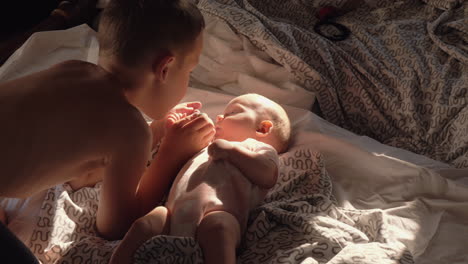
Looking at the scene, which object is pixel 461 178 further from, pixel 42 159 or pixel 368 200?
pixel 42 159

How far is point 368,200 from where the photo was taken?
139 centimetres

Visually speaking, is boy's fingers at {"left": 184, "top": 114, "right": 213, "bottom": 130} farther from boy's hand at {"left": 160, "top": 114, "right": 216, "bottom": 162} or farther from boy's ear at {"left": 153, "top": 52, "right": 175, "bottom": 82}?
boy's ear at {"left": 153, "top": 52, "right": 175, "bottom": 82}

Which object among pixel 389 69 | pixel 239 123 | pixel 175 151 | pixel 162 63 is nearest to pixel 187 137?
pixel 175 151

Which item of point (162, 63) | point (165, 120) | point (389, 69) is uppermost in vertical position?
point (162, 63)

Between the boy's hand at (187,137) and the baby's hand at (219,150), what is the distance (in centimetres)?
9

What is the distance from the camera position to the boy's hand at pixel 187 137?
4.54 ft

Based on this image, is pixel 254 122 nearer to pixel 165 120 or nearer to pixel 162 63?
pixel 165 120

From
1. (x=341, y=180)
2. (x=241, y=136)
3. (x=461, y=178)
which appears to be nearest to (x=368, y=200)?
(x=341, y=180)

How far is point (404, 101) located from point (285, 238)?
2.42ft

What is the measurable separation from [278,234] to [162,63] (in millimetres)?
484

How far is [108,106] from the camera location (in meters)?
1.14

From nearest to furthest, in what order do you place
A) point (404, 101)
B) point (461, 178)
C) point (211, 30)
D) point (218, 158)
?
point (218, 158) → point (461, 178) → point (404, 101) → point (211, 30)

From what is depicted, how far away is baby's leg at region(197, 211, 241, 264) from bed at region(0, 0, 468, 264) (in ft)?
0.10

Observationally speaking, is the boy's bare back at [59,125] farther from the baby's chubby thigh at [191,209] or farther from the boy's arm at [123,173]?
the baby's chubby thigh at [191,209]
